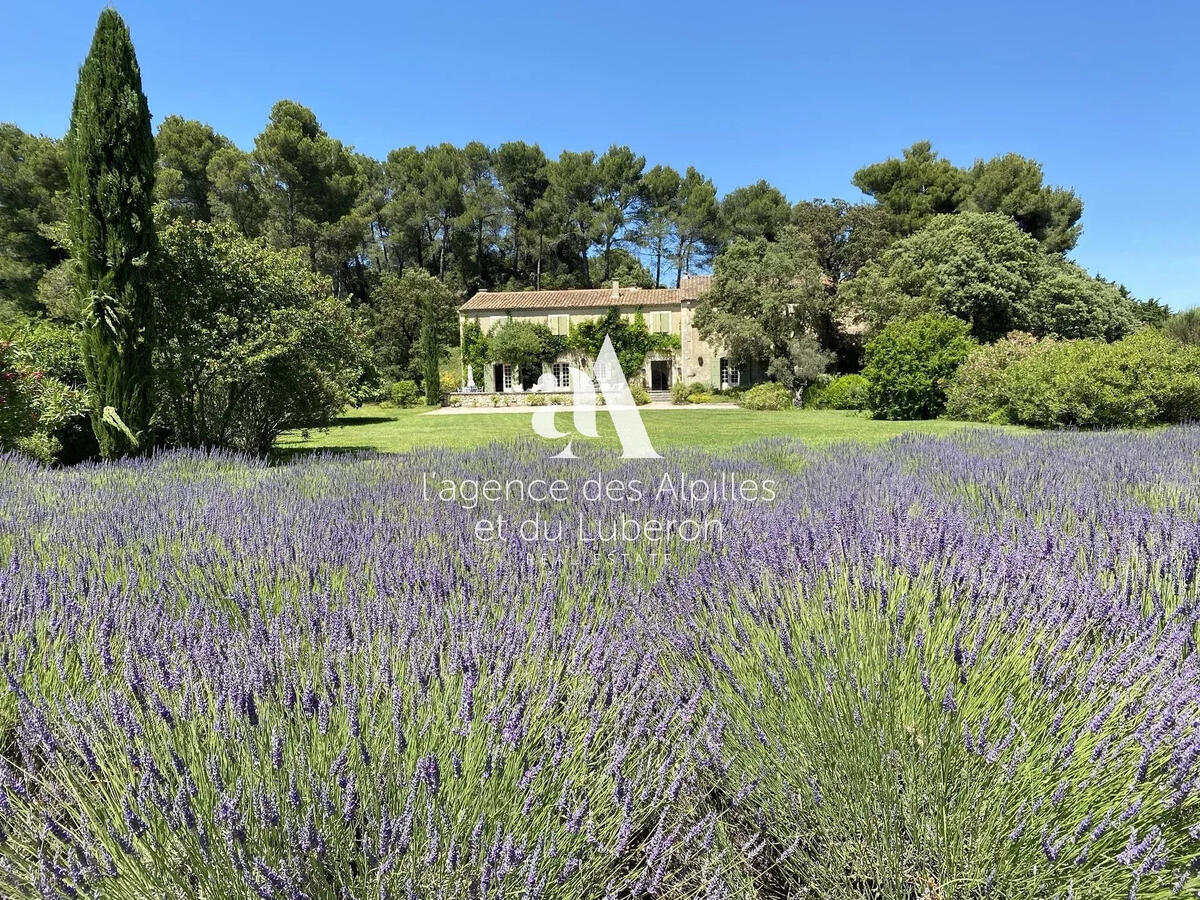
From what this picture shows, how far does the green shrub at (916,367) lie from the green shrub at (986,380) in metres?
0.45

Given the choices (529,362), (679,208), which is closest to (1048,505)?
(529,362)

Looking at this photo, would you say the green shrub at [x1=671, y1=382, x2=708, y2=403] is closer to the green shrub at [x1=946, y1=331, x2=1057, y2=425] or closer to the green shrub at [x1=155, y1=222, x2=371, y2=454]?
the green shrub at [x1=946, y1=331, x2=1057, y2=425]

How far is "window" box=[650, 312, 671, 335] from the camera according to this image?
3097 centimetres

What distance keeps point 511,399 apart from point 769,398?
10.3 meters

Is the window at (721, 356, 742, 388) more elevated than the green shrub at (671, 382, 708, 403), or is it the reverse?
the window at (721, 356, 742, 388)

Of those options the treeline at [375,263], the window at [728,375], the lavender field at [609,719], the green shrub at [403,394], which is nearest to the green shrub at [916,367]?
the treeline at [375,263]

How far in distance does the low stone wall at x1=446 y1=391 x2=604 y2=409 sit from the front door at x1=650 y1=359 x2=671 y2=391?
6.72m

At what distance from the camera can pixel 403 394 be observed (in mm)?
25141

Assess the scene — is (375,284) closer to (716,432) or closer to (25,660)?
(716,432)

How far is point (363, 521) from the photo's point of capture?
2.93 m

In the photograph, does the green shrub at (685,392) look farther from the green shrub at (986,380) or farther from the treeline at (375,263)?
the green shrub at (986,380)

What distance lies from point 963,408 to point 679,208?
1188 inches

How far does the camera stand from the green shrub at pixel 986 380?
13.3 m

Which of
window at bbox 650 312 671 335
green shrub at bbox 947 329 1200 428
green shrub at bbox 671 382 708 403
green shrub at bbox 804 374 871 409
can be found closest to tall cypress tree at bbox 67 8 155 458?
green shrub at bbox 947 329 1200 428
